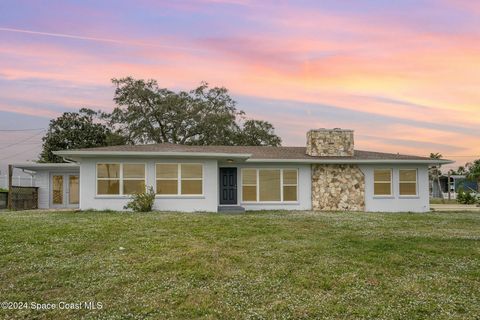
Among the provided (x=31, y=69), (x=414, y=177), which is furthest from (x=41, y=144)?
(x=414, y=177)

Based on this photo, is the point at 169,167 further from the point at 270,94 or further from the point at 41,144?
the point at 41,144

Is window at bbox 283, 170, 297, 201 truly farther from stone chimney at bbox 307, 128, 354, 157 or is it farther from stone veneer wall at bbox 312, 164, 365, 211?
stone chimney at bbox 307, 128, 354, 157

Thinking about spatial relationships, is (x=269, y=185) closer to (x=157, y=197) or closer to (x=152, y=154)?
(x=157, y=197)

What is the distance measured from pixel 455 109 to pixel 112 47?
16.5 m

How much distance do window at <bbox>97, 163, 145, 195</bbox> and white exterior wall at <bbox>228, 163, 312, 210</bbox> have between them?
4449 millimetres

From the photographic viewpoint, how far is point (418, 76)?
733 inches

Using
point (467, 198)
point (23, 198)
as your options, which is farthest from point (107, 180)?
point (467, 198)

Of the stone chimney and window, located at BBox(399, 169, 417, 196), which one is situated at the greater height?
the stone chimney

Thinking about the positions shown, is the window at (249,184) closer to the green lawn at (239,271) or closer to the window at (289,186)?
the window at (289,186)

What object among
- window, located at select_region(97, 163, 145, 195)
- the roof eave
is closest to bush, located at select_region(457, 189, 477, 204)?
the roof eave

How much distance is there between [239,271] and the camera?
857 cm

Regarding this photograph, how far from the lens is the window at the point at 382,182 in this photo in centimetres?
2223

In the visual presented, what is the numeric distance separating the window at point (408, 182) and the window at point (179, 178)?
10.7 m

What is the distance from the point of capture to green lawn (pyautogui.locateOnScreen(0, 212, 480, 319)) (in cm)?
678
